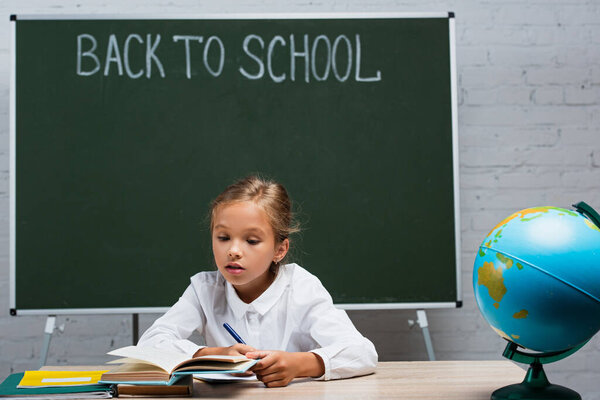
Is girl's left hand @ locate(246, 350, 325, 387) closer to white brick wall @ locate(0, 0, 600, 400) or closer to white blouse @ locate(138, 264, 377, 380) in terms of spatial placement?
white blouse @ locate(138, 264, 377, 380)

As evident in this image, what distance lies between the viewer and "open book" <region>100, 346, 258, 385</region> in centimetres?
109

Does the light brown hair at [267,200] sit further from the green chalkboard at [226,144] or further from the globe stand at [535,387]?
the green chalkboard at [226,144]

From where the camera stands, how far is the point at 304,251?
94.2 inches

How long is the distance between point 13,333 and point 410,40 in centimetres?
209

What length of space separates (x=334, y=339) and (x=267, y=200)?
1.26ft

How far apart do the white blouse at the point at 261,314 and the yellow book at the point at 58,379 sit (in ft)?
0.61

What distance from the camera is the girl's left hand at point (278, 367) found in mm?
1186

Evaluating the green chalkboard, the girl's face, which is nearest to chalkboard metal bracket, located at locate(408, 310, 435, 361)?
the green chalkboard

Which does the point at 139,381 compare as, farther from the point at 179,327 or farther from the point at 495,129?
the point at 495,129

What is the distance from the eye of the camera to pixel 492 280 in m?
1.04

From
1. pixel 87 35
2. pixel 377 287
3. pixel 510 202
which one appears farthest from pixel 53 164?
pixel 510 202

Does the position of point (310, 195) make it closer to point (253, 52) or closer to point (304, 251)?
point (304, 251)

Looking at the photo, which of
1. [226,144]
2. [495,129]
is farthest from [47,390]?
[495,129]

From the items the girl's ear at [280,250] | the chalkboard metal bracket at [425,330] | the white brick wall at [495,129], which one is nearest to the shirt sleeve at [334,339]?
the girl's ear at [280,250]
